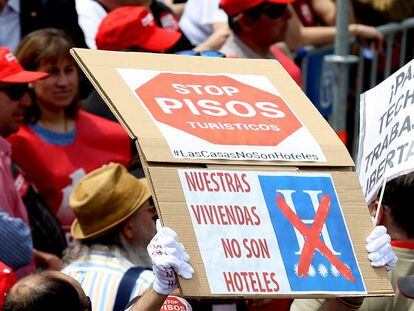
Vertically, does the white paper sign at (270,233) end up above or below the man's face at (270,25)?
above

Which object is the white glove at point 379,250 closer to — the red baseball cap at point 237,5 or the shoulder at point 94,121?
the shoulder at point 94,121

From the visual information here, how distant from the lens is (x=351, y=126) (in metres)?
8.81

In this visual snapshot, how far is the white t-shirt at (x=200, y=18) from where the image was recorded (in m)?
7.77

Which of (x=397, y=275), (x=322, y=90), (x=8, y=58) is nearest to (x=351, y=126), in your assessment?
(x=322, y=90)

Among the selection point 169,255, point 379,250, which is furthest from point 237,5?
point 169,255

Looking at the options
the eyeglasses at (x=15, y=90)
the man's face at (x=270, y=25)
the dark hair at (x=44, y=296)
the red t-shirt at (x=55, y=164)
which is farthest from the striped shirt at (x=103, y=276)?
the man's face at (x=270, y=25)

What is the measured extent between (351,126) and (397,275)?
471 cm

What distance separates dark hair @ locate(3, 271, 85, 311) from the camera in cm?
390

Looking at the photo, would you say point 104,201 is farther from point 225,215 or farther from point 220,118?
point 225,215

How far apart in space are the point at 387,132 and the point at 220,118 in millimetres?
724

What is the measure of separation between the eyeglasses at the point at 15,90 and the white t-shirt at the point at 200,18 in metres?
2.01

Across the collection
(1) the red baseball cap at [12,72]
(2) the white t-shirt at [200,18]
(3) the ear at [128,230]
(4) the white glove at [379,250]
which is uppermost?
(4) the white glove at [379,250]

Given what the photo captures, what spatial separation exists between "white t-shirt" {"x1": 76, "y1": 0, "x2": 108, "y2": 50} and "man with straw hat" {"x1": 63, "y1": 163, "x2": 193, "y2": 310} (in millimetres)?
2013

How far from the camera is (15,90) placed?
19.8 feet
